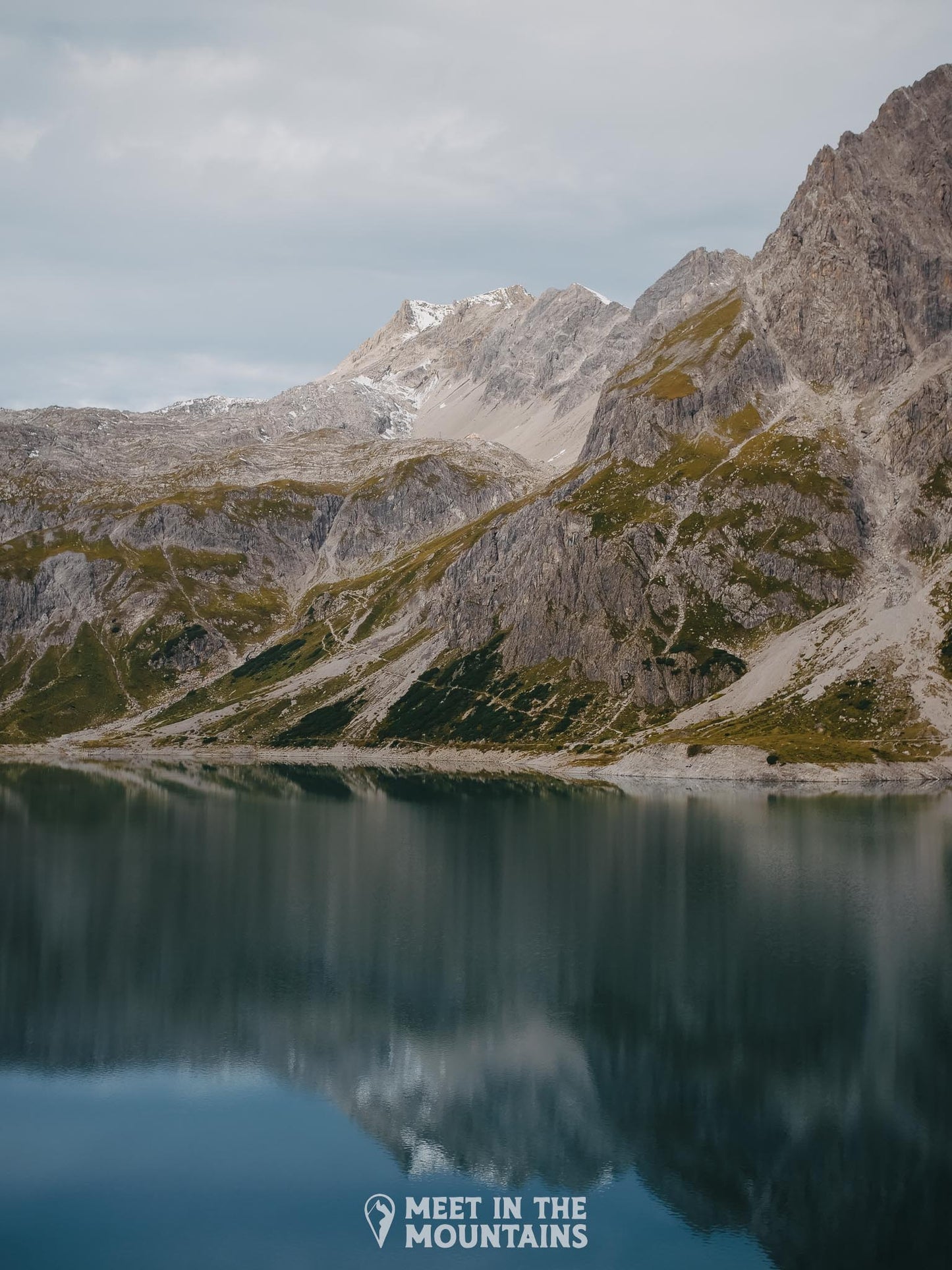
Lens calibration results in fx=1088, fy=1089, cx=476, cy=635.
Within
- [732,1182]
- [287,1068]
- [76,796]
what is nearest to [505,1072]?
[287,1068]

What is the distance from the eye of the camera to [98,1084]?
6131 cm

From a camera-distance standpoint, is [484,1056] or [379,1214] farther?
[484,1056]

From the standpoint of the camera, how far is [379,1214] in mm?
47125

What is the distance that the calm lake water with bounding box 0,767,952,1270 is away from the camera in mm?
45531

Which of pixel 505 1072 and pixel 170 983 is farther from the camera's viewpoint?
pixel 170 983

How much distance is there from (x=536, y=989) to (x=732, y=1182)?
2806 centimetres

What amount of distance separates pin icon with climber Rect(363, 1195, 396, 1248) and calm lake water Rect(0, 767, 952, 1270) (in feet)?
1.43

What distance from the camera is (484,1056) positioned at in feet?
210

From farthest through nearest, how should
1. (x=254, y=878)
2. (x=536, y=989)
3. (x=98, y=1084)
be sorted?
1. (x=254, y=878)
2. (x=536, y=989)
3. (x=98, y=1084)

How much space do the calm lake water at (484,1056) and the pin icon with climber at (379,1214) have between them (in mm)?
435

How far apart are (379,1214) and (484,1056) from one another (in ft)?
57.4

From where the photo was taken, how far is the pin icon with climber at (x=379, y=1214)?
45.6m

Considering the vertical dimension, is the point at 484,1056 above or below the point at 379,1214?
above

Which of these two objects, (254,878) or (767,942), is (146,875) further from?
(767,942)
